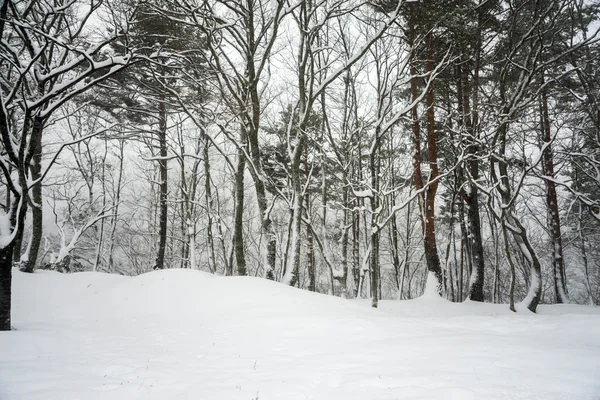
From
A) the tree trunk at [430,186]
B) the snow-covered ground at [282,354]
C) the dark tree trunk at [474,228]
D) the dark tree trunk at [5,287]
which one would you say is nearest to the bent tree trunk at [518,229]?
the dark tree trunk at [474,228]

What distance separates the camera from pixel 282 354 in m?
3.95

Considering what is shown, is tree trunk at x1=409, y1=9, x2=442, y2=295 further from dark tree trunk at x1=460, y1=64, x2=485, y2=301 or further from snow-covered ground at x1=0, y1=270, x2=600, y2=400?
snow-covered ground at x1=0, y1=270, x2=600, y2=400

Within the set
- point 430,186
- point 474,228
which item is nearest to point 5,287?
point 430,186

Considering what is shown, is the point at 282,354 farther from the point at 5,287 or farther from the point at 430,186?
the point at 430,186

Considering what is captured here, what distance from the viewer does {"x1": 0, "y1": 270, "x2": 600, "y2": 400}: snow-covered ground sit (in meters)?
2.66

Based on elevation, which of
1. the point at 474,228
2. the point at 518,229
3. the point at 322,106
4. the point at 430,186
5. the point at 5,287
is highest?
the point at 322,106

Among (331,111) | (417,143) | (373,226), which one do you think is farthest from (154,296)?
(331,111)

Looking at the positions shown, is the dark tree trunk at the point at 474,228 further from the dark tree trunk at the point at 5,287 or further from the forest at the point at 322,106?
the dark tree trunk at the point at 5,287

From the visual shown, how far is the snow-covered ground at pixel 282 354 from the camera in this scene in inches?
105

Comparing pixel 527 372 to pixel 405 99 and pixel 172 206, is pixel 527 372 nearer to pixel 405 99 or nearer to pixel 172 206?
pixel 405 99

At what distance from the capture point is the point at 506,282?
1079 inches

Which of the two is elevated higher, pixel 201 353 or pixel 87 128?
pixel 87 128

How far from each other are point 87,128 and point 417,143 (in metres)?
16.5

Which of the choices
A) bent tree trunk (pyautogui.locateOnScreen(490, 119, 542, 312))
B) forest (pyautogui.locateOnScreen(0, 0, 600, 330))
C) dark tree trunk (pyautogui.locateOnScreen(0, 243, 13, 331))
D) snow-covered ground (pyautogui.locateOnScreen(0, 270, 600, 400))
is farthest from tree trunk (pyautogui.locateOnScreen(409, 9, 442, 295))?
dark tree trunk (pyautogui.locateOnScreen(0, 243, 13, 331))
